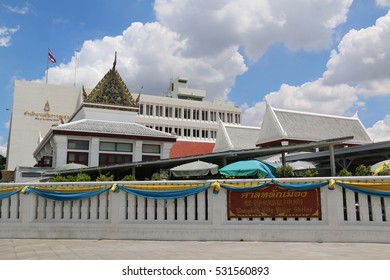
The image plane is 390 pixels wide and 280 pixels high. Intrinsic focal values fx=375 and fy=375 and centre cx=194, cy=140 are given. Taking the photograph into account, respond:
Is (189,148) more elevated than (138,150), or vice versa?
(189,148)

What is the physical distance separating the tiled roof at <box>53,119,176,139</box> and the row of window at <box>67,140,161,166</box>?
1.10 meters

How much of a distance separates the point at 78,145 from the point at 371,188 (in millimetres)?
24988

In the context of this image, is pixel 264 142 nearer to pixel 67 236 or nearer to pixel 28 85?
pixel 67 236

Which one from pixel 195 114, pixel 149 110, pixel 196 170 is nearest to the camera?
pixel 196 170

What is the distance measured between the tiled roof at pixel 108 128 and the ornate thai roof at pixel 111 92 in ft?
7.59

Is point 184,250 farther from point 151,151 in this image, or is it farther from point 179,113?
point 179,113

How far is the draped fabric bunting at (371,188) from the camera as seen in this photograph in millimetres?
10749

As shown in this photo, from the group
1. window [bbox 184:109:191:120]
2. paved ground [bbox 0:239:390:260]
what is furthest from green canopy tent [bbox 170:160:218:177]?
window [bbox 184:109:191:120]

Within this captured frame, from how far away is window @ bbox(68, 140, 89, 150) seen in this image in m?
30.7

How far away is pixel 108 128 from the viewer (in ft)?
105

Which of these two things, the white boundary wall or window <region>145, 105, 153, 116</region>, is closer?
the white boundary wall

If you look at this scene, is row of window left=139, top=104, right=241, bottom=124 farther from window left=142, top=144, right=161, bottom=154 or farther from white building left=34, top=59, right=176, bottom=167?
window left=142, top=144, right=161, bottom=154

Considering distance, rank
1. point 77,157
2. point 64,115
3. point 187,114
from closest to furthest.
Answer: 1. point 77,157
2. point 187,114
3. point 64,115

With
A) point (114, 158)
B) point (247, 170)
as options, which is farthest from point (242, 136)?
point (247, 170)
